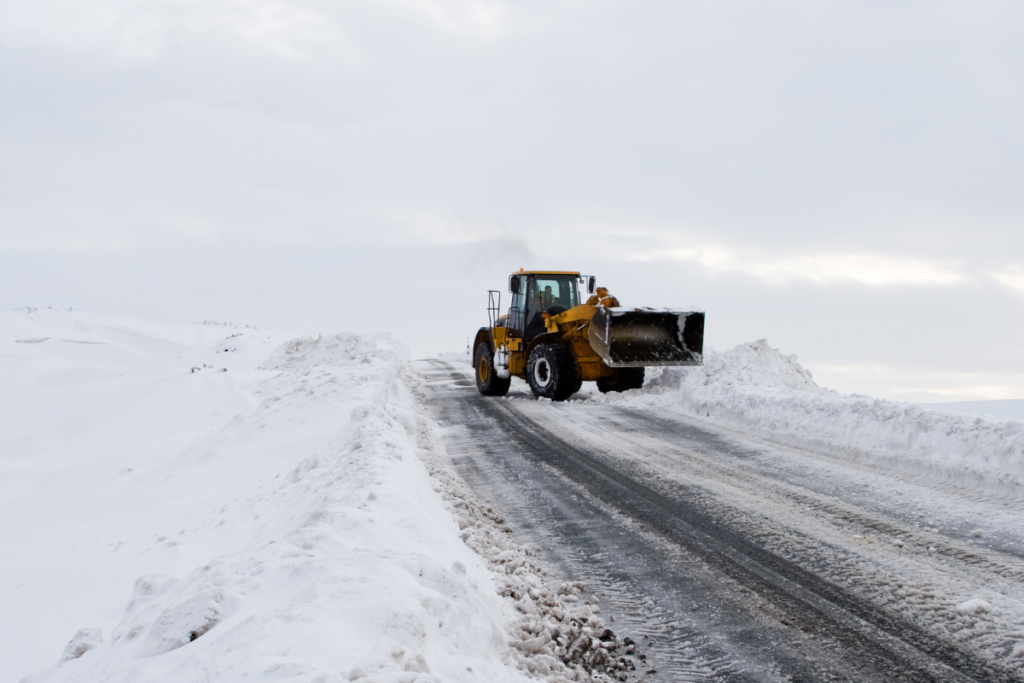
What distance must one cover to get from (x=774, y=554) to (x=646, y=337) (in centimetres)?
899

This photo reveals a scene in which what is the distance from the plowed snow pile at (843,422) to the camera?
694 cm

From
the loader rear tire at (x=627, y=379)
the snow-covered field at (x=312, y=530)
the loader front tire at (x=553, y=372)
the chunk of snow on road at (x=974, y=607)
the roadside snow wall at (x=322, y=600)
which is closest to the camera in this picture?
the roadside snow wall at (x=322, y=600)

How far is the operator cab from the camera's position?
14953mm

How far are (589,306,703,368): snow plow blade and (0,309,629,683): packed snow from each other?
415cm

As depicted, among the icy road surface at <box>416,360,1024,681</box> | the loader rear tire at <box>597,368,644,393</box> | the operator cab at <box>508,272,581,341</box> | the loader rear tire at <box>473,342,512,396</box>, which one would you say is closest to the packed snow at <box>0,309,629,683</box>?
the icy road surface at <box>416,360,1024,681</box>

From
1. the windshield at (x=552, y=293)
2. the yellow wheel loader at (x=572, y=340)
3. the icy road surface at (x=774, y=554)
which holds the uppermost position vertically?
the windshield at (x=552, y=293)

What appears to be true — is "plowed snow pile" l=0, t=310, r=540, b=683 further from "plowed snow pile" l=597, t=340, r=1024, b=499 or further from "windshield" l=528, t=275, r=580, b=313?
"plowed snow pile" l=597, t=340, r=1024, b=499

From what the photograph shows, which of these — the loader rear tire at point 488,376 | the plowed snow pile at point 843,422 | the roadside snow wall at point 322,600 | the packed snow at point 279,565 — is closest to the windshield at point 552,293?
the loader rear tire at point 488,376

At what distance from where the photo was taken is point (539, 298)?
15.0 metres

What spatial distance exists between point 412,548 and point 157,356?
28.9 m

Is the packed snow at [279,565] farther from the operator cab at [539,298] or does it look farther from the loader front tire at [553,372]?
the operator cab at [539,298]

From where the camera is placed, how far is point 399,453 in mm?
6559

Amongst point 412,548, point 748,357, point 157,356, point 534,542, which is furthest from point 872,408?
point 157,356

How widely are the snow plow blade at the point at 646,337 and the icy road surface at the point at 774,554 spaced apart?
4.51m
